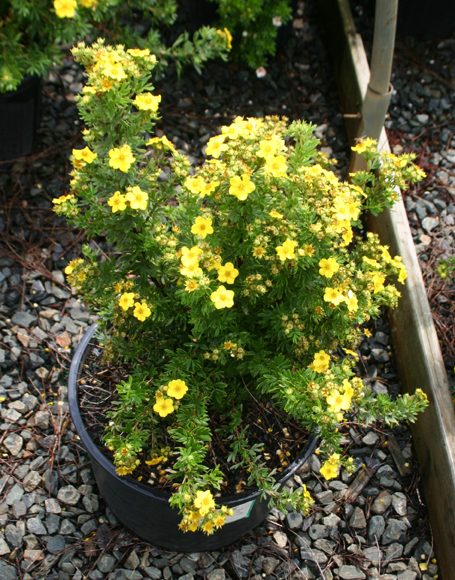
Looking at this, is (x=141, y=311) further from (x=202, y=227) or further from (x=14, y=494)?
(x=14, y=494)

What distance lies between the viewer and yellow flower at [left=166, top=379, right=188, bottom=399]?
1.80m

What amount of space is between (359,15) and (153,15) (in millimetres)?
1407

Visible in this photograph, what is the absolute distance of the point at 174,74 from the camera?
Answer: 3.70m

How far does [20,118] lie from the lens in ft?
10.5

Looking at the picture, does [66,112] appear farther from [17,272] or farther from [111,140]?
[111,140]

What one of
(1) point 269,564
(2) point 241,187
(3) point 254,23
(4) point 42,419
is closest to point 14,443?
(4) point 42,419

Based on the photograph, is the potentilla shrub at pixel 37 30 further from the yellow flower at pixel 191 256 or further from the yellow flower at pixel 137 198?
the yellow flower at pixel 191 256

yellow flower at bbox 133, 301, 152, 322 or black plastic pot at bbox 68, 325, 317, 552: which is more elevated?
yellow flower at bbox 133, 301, 152, 322

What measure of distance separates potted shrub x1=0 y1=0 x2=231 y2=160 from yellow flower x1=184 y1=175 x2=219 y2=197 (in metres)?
0.84

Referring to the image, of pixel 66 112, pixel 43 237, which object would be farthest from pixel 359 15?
pixel 43 237

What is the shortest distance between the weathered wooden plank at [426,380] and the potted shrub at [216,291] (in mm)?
559

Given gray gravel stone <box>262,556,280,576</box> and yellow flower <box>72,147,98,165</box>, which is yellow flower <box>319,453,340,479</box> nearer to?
gray gravel stone <box>262,556,280,576</box>

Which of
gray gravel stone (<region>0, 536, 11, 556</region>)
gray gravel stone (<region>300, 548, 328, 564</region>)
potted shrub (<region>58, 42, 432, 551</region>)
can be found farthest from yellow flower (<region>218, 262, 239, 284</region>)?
gray gravel stone (<region>0, 536, 11, 556</region>)

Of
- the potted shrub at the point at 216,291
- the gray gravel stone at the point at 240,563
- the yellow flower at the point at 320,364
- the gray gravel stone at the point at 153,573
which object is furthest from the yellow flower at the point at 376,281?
the gray gravel stone at the point at 153,573
